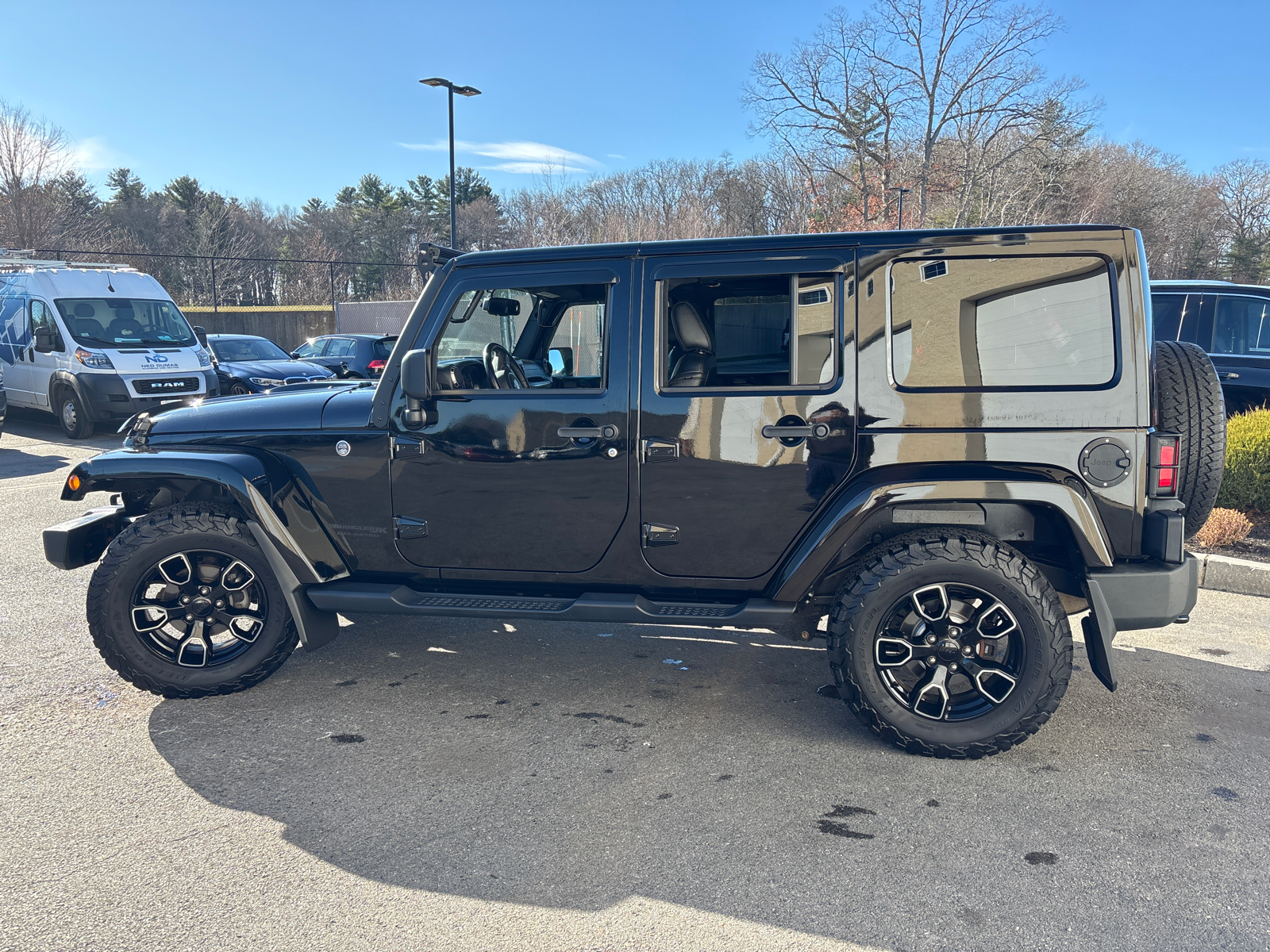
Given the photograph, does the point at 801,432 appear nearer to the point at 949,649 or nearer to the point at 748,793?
the point at 949,649

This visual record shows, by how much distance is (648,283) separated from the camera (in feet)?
11.9

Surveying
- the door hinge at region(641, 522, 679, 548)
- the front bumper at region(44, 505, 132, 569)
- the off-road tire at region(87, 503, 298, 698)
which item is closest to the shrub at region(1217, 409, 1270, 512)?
the door hinge at region(641, 522, 679, 548)

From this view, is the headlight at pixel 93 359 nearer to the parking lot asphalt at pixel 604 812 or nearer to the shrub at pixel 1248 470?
the parking lot asphalt at pixel 604 812

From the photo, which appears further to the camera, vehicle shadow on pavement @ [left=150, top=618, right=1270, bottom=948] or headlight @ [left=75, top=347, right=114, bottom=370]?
headlight @ [left=75, top=347, right=114, bottom=370]

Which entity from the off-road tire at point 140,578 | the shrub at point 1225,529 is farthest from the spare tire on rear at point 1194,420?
the off-road tire at point 140,578

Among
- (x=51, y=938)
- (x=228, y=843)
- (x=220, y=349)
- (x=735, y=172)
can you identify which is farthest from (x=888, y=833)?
(x=735, y=172)

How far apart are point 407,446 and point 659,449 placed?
3.58 ft

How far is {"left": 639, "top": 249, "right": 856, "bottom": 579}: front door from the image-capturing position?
3.47 meters

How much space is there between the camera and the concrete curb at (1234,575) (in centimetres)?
564

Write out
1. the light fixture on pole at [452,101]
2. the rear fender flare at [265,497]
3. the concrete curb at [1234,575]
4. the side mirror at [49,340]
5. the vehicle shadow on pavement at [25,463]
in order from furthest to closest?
the light fixture on pole at [452,101] → the side mirror at [49,340] → the vehicle shadow on pavement at [25,463] → the concrete curb at [1234,575] → the rear fender flare at [265,497]

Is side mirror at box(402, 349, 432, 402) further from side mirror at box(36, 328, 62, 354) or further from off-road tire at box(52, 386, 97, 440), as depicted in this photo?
side mirror at box(36, 328, 62, 354)

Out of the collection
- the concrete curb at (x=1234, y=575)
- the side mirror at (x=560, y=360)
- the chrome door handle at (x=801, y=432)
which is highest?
the side mirror at (x=560, y=360)

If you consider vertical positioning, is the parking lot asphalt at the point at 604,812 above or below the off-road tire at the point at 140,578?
below

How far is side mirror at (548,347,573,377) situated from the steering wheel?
13 centimetres
